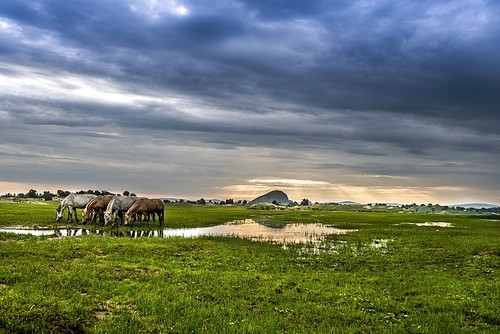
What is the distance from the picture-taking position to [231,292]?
14703 millimetres

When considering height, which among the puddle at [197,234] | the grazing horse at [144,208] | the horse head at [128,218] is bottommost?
the puddle at [197,234]

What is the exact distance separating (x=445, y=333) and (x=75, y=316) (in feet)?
37.1

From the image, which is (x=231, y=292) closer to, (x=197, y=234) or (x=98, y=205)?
(x=197, y=234)

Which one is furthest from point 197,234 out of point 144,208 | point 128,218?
point 128,218

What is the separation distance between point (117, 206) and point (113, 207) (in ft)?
1.72

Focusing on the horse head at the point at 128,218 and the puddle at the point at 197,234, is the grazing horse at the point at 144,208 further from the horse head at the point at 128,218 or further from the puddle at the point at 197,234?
the puddle at the point at 197,234

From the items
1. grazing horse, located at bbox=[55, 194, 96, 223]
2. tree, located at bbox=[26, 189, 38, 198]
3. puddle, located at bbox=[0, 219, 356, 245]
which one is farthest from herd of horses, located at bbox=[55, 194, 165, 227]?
tree, located at bbox=[26, 189, 38, 198]

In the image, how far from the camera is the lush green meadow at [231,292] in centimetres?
1085

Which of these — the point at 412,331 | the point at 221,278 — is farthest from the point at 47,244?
the point at 412,331

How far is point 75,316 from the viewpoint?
1051 cm

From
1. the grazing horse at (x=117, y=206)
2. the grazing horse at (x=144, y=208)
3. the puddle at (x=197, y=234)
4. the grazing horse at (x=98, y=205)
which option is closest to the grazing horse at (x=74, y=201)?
the grazing horse at (x=98, y=205)

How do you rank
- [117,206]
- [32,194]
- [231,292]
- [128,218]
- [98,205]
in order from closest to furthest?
1. [231,292]
2. [128,218]
3. [117,206]
4. [98,205]
5. [32,194]

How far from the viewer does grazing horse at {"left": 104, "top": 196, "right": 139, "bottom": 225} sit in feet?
137

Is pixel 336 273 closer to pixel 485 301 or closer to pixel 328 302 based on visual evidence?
pixel 328 302
